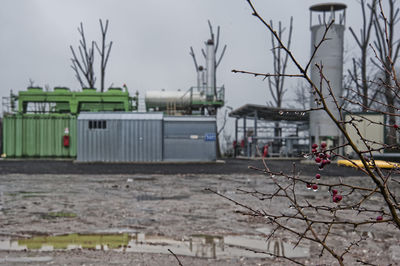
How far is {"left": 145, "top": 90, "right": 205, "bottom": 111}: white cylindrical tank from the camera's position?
98.5ft

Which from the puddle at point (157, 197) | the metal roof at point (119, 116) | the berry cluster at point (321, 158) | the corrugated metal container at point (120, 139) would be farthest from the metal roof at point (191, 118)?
the berry cluster at point (321, 158)

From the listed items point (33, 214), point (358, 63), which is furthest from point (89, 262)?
point (358, 63)

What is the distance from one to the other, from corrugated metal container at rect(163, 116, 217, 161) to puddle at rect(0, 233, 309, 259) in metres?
21.4

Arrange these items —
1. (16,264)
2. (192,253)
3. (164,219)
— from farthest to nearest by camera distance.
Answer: (164,219)
(192,253)
(16,264)

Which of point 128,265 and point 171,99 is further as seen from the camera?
point 171,99

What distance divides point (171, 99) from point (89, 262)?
26.5 m

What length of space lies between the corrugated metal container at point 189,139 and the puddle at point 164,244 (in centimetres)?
2143

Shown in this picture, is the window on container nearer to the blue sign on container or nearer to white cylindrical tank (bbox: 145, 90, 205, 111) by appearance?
white cylindrical tank (bbox: 145, 90, 205, 111)

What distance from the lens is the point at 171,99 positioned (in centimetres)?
3022

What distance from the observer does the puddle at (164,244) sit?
438cm

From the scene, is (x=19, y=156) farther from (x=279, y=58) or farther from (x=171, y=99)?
(x=279, y=58)

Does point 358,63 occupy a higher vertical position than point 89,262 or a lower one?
higher

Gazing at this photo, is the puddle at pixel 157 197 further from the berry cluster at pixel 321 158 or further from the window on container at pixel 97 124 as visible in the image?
the window on container at pixel 97 124

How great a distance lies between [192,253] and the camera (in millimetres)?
4340
